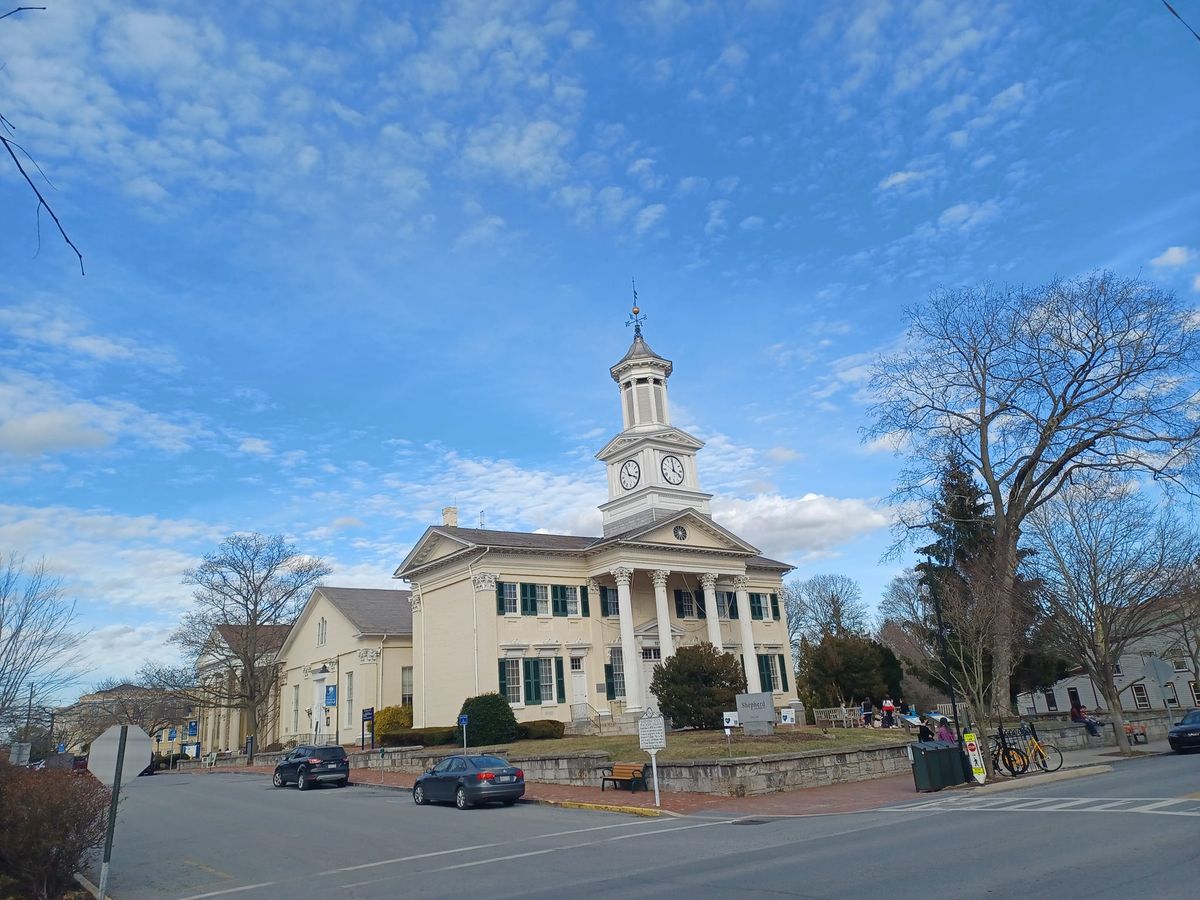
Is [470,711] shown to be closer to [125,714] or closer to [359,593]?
[359,593]

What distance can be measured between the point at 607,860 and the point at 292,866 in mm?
5195

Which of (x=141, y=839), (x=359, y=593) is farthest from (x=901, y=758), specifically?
(x=359, y=593)

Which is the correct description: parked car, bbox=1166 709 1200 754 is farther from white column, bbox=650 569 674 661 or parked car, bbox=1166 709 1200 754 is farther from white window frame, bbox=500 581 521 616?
white window frame, bbox=500 581 521 616

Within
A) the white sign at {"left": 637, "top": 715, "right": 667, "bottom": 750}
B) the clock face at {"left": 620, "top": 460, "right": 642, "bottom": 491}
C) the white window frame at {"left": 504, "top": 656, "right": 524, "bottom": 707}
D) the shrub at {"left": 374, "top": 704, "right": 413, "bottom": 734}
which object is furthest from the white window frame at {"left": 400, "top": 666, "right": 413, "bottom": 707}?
the white sign at {"left": 637, "top": 715, "right": 667, "bottom": 750}

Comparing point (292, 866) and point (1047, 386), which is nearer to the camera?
point (292, 866)

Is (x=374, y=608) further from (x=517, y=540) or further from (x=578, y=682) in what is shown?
(x=578, y=682)

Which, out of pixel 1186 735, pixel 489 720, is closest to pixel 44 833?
pixel 489 720

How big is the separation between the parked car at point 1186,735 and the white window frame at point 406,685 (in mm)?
34276

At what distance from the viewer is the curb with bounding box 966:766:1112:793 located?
18.2 meters

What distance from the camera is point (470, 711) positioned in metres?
34.0

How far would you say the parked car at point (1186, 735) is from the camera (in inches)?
1002

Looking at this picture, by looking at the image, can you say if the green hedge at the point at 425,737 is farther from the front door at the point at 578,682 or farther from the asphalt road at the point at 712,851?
the asphalt road at the point at 712,851

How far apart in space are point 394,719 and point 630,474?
17.7m

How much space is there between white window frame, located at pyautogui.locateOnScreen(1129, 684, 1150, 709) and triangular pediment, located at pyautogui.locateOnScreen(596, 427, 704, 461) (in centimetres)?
3843
